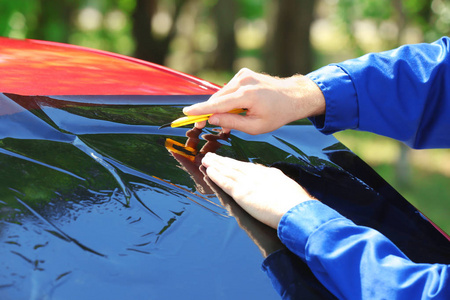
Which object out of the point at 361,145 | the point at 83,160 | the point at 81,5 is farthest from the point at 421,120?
the point at 81,5

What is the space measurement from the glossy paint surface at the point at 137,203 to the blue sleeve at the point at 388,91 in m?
0.14

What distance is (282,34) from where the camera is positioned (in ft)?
26.2

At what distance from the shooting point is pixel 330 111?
1.57 meters

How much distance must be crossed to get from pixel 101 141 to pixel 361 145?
5.73 m

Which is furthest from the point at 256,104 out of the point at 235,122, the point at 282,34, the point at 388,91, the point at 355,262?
the point at 282,34

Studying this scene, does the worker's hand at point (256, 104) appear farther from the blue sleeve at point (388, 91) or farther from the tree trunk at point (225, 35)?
the tree trunk at point (225, 35)

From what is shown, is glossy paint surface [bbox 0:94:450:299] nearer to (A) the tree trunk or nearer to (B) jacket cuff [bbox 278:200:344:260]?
(B) jacket cuff [bbox 278:200:344:260]

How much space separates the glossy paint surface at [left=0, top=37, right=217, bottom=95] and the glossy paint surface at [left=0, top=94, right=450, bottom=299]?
0.08 m

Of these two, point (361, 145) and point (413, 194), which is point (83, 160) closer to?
point (413, 194)

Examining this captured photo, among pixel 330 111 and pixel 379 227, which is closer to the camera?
pixel 379 227

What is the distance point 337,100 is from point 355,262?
2.27 feet

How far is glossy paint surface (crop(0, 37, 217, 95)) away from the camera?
4.86ft

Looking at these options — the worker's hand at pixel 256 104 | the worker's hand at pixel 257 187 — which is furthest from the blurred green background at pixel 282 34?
the worker's hand at pixel 257 187

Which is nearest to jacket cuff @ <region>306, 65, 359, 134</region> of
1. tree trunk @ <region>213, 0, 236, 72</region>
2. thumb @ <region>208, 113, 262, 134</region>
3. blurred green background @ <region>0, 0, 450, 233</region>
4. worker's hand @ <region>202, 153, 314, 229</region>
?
thumb @ <region>208, 113, 262, 134</region>
